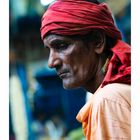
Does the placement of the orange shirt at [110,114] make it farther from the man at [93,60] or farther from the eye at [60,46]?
the eye at [60,46]

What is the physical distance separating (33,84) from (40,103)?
0.24 feet

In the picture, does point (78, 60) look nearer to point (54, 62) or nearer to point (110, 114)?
point (54, 62)

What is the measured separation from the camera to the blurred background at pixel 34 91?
1.67 metres

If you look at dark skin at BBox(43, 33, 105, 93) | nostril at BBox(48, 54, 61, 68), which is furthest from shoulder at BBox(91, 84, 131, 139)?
nostril at BBox(48, 54, 61, 68)

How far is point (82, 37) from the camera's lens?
1.52 meters

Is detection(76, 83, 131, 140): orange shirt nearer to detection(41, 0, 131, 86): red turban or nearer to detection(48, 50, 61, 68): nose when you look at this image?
detection(41, 0, 131, 86): red turban

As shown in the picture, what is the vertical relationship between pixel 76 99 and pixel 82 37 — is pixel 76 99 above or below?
below

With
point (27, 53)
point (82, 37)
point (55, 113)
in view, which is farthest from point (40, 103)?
point (82, 37)

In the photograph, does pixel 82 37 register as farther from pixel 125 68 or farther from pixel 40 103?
pixel 40 103

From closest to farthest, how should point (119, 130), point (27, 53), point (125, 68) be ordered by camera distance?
point (119, 130) < point (125, 68) < point (27, 53)

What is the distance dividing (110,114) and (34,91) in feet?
1.40

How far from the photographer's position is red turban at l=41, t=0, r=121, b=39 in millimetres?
1496

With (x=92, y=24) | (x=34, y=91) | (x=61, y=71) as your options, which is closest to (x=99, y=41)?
(x=92, y=24)

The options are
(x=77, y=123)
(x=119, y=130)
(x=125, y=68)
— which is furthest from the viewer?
(x=77, y=123)
